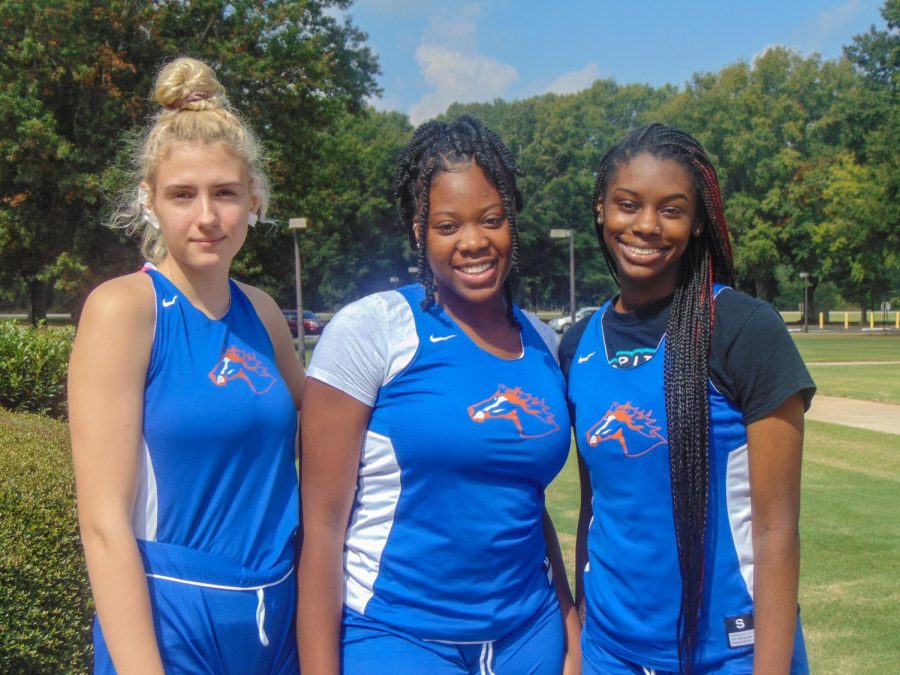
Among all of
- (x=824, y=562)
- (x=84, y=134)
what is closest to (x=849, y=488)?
(x=824, y=562)

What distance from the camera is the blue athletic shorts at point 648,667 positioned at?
2.13 meters

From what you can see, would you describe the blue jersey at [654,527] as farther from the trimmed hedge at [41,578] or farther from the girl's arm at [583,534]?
the trimmed hedge at [41,578]

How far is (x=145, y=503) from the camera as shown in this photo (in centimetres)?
195

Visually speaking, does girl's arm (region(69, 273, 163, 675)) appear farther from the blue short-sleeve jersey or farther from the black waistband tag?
the black waistband tag

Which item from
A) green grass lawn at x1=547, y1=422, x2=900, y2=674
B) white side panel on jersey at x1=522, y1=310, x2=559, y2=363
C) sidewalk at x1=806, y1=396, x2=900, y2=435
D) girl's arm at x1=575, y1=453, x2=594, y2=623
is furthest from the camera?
sidewalk at x1=806, y1=396, x2=900, y2=435

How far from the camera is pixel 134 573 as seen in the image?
6.11 feet

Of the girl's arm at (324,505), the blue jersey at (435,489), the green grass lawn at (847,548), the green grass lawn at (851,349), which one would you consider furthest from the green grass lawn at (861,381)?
the girl's arm at (324,505)

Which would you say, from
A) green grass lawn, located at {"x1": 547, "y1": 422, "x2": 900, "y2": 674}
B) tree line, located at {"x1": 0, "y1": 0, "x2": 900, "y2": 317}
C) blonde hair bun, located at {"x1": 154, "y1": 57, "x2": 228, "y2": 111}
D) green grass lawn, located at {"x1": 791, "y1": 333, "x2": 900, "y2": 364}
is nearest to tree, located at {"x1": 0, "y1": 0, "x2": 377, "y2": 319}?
tree line, located at {"x1": 0, "y1": 0, "x2": 900, "y2": 317}

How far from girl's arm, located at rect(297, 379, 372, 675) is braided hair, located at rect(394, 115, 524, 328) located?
0.41 m

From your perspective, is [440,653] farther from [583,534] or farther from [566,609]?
[583,534]

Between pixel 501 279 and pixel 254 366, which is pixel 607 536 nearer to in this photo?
pixel 501 279

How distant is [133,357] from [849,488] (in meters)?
8.01

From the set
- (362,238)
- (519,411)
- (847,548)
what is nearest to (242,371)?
(519,411)

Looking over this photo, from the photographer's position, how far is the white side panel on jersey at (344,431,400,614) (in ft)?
6.96
